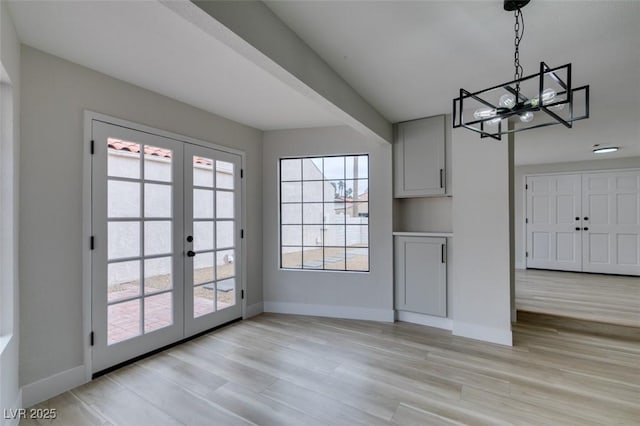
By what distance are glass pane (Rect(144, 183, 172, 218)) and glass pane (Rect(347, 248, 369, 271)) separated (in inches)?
85.9

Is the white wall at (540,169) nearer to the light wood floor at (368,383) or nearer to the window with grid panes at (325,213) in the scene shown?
the light wood floor at (368,383)

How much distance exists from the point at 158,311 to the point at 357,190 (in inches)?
103

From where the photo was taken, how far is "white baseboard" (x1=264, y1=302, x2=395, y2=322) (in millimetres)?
4033

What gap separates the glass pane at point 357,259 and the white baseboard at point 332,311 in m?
0.50

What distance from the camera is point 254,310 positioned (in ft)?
14.0

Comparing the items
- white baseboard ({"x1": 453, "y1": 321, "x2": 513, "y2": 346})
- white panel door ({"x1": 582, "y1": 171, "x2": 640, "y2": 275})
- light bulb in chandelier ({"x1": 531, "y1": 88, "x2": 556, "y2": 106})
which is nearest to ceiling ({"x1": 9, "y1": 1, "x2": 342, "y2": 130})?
light bulb in chandelier ({"x1": 531, "y1": 88, "x2": 556, "y2": 106})

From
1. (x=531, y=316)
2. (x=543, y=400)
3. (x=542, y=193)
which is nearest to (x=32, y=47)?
(x=543, y=400)

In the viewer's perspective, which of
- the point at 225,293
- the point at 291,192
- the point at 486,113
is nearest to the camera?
the point at 486,113

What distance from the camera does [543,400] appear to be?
2.29m

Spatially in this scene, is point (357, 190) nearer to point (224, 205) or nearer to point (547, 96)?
point (224, 205)

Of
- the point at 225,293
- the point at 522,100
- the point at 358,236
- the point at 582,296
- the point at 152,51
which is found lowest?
the point at 582,296

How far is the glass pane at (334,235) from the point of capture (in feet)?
13.9

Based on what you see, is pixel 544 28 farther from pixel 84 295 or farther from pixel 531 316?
pixel 84 295

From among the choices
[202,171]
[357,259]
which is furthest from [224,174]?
[357,259]
